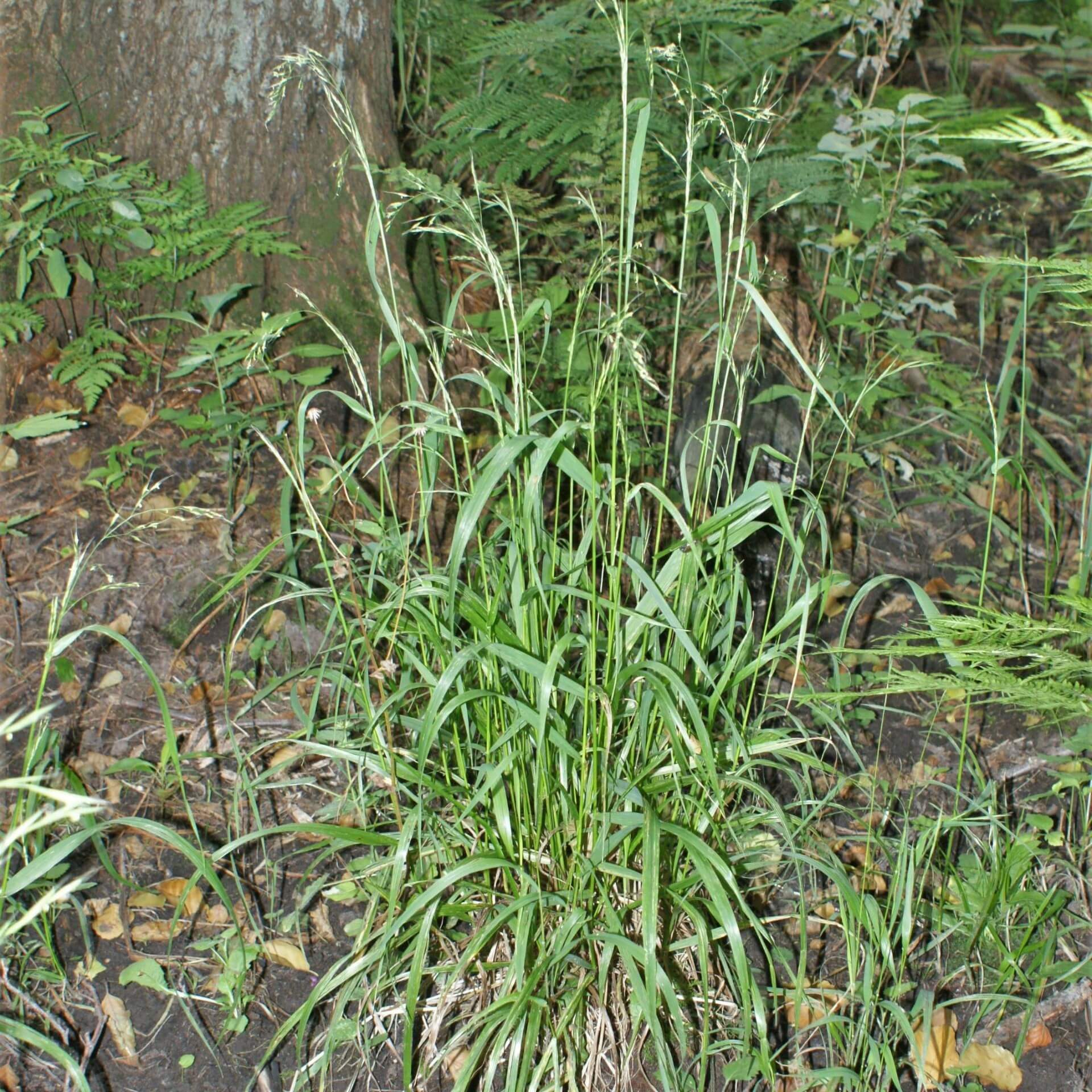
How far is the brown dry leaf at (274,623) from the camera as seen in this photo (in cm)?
244

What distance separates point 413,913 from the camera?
1753mm

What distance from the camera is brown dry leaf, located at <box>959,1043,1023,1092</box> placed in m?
1.88

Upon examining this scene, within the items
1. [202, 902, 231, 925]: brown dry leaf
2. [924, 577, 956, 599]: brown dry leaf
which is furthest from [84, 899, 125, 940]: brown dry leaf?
[924, 577, 956, 599]: brown dry leaf

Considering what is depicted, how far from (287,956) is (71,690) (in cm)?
81

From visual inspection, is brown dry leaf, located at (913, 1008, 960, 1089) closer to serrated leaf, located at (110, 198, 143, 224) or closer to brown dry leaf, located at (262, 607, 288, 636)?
brown dry leaf, located at (262, 607, 288, 636)

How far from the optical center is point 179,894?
6.61 ft

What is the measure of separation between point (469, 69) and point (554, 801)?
284 cm

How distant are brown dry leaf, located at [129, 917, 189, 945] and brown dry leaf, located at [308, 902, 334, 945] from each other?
0.23 m

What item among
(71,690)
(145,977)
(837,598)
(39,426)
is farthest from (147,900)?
(837,598)

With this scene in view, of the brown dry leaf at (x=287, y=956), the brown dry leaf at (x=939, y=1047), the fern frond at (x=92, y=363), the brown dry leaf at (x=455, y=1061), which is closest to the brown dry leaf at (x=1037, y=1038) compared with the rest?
the brown dry leaf at (x=939, y=1047)

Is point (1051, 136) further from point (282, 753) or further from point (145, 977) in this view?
point (145, 977)

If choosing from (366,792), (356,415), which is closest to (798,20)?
(356,415)

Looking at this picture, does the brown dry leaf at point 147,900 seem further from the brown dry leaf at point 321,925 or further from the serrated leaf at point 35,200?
the serrated leaf at point 35,200

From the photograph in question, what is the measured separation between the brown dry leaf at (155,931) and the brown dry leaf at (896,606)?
1889 mm
